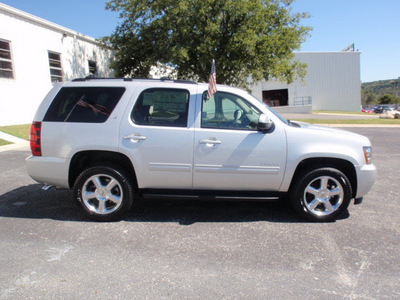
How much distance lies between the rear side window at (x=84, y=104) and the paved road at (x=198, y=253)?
1.41 m

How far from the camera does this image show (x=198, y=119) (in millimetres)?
4070

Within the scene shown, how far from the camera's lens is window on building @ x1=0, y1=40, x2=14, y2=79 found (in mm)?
14391

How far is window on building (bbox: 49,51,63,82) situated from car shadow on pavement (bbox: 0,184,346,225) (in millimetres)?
14399

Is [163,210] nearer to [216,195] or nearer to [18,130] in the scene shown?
[216,195]

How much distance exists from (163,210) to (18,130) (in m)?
11.9

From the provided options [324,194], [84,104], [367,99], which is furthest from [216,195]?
[367,99]

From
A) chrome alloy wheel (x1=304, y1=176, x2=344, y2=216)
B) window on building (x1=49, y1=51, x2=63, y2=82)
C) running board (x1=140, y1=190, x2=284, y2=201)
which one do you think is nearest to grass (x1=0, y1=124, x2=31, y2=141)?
window on building (x1=49, y1=51, x2=63, y2=82)

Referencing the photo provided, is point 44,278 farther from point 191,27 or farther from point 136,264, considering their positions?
point 191,27

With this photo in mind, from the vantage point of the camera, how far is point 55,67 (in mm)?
17828

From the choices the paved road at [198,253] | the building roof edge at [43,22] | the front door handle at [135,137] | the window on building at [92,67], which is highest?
the building roof edge at [43,22]

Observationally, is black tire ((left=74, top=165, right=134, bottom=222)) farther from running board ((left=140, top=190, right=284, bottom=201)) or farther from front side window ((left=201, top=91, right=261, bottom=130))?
front side window ((left=201, top=91, right=261, bottom=130))

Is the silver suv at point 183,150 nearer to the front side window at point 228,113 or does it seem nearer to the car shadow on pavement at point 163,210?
the front side window at point 228,113

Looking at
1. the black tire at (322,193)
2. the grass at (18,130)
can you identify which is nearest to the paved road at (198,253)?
the black tire at (322,193)

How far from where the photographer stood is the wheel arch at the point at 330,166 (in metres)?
4.15
